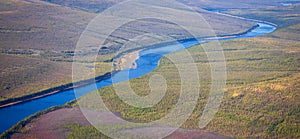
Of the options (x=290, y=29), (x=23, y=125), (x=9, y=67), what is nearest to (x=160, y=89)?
(x=23, y=125)

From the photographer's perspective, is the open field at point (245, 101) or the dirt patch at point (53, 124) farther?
the open field at point (245, 101)

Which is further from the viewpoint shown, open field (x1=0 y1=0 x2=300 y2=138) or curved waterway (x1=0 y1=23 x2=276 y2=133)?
curved waterway (x1=0 y1=23 x2=276 y2=133)

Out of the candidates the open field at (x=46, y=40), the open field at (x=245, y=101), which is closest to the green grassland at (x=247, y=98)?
the open field at (x=245, y=101)

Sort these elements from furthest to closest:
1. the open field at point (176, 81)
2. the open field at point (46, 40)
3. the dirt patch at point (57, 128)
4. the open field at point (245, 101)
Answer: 1. the open field at point (46, 40)
2. the open field at point (176, 81)
3. the open field at point (245, 101)
4. the dirt patch at point (57, 128)

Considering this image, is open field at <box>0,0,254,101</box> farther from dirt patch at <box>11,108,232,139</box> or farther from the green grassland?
the green grassland

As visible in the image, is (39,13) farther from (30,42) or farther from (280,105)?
(280,105)

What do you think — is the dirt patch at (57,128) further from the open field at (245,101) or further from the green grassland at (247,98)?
the green grassland at (247,98)

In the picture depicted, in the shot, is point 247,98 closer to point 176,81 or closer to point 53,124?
point 176,81

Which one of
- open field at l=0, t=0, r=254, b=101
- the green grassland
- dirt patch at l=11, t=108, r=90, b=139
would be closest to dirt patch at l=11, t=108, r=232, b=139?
dirt patch at l=11, t=108, r=90, b=139
